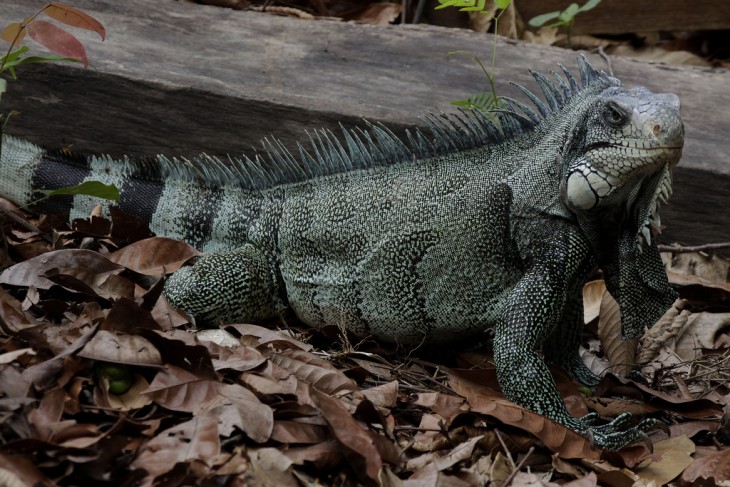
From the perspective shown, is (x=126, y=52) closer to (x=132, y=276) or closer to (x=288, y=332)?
(x=132, y=276)

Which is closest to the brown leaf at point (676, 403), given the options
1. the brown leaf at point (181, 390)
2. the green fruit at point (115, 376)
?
the brown leaf at point (181, 390)

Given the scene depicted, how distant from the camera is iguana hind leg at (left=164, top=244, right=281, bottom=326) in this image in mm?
5207

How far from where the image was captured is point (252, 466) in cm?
346

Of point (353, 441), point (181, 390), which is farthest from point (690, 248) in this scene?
point (181, 390)

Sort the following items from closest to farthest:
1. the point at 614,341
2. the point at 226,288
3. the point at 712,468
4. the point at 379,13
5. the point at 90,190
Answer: the point at 712,468
the point at 90,190
the point at 226,288
the point at 614,341
the point at 379,13

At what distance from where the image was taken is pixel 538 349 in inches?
189

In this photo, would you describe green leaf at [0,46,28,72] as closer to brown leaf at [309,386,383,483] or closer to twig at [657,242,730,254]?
brown leaf at [309,386,383,483]

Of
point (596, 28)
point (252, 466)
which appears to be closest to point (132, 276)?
point (252, 466)

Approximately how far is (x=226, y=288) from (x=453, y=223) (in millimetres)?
1493

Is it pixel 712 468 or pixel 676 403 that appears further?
pixel 676 403

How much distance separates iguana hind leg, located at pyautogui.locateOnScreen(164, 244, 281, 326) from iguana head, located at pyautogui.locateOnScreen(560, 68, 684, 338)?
2062 millimetres

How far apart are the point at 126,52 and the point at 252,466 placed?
14.4 ft

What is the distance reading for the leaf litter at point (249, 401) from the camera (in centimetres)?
338

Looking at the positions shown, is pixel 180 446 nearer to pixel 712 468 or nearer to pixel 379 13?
pixel 712 468
